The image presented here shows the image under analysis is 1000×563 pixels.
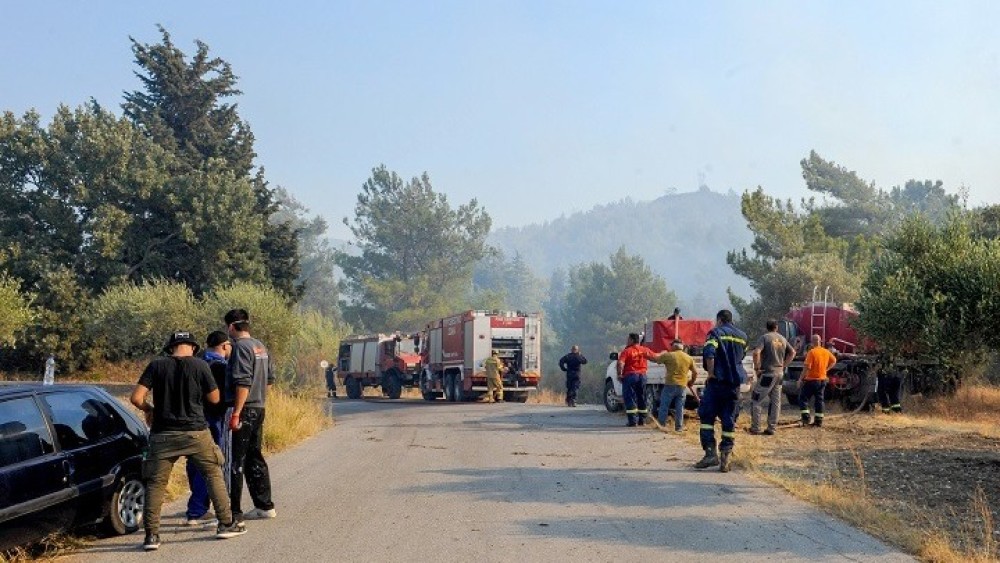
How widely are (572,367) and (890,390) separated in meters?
8.44

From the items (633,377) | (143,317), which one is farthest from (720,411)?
(143,317)

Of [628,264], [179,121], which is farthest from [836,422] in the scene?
[628,264]

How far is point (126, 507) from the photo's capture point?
8719 millimetres

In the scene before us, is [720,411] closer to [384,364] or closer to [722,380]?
[722,380]

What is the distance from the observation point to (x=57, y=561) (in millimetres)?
7625

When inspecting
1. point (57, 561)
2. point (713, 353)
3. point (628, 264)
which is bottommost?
point (57, 561)

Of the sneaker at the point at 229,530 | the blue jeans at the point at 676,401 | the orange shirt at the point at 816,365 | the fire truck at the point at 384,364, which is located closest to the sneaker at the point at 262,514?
the sneaker at the point at 229,530

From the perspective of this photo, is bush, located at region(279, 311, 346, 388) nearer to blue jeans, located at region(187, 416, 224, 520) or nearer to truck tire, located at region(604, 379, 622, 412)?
truck tire, located at region(604, 379, 622, 412)

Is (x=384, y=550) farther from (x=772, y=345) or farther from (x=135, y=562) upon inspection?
(x=772, y=345)

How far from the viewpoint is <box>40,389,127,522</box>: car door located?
8.03 m

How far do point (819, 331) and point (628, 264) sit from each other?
222ft

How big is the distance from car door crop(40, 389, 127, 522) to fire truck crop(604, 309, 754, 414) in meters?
12.1

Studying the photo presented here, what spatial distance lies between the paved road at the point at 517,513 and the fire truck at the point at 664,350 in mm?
3903

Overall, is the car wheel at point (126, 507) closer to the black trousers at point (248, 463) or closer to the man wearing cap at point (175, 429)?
the man wearing cap at point (175, 429)
